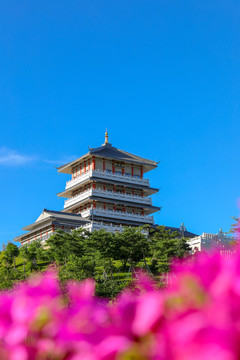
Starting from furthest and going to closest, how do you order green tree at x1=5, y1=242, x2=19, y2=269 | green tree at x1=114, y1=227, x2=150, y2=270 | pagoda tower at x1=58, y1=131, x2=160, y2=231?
pagoda tower at x1=58, y1=131, x2=160, y2=231 → green tree at x1=5, y1=242, x2=19, y2=269 → green tree at x1=114, y1=227, x2=150, y2=270

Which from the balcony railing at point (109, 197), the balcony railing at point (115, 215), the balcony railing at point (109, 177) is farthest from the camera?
the balcony railing at point (109, 177)

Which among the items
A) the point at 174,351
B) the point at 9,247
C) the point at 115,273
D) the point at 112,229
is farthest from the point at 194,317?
the point at 112,229

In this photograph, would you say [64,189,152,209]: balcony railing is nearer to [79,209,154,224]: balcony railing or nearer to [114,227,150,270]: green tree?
[79,209,154,224]: balcony railing

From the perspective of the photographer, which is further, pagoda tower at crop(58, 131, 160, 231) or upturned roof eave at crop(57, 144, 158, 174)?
upturned roof eave at crop(57, 144, 158, 174)

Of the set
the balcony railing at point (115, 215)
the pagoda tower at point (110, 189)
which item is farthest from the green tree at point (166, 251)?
the balcony railing at point (115, 215)

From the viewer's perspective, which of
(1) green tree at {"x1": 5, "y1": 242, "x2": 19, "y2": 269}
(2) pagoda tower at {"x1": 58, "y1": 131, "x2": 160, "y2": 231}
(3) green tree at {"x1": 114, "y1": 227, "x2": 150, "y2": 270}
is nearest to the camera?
(3) green tree at {"x1": 114, "y1": 227, "x2": 150, "y2": 270}

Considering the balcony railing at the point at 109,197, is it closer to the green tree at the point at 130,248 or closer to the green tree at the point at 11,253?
the green tree at the point at 11,253

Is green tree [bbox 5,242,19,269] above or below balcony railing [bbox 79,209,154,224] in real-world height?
below

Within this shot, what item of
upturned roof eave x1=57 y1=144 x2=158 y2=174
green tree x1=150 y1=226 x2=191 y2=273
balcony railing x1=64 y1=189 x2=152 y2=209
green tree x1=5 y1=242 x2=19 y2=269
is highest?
upturned roof eave x1=57 y1=144 x2=158 y2=174

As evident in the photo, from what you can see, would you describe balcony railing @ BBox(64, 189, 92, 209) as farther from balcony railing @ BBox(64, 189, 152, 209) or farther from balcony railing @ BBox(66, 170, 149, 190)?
balcony railing @ BBox(66, 170, 149, 190)

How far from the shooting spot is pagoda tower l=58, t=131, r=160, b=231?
4603cm

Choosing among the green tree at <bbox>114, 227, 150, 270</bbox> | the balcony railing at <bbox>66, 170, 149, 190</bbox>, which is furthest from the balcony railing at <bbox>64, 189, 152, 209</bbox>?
the green tree at <bbox>114, 227, 150, 270</bbox>

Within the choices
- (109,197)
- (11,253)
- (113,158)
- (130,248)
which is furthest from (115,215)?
(130,248)

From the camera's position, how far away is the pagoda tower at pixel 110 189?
151 feet
